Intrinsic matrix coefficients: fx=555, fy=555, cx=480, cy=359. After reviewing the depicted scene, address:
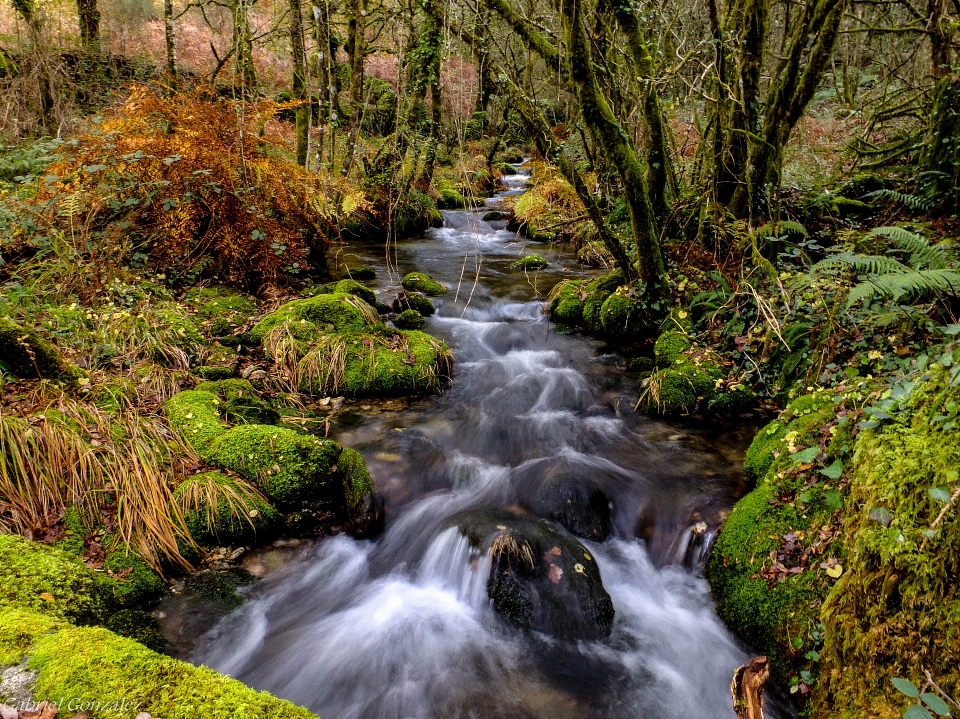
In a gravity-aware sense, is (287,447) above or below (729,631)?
above

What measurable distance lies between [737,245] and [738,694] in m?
5.45

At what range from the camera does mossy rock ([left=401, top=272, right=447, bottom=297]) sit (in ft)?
31.4

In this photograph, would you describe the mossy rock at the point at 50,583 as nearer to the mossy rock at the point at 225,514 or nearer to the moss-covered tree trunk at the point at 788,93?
the mossy rock at the point at 225,514

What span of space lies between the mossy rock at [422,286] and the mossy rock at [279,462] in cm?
538

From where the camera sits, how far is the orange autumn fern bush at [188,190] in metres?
6.62

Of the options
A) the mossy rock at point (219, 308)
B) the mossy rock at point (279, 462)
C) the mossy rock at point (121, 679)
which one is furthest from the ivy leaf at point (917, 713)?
the mossy rock at point (219, 308)

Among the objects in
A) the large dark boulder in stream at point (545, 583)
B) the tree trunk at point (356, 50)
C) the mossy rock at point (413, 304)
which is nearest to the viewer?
the large dark boulder in stream at point (545, 583)

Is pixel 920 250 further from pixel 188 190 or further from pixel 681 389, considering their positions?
pixel 188 190

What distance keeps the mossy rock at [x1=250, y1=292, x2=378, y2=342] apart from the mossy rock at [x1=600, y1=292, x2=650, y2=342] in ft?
10.8

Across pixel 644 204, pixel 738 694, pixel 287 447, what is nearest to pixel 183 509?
pixel 287 447

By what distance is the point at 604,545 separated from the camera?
439 centimetres

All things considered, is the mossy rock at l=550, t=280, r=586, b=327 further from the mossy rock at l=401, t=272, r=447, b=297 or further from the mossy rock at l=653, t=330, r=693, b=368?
the mossy rock at l=401, t=272, r=447, b=297

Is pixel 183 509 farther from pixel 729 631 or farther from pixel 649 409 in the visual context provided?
pixel 649 409

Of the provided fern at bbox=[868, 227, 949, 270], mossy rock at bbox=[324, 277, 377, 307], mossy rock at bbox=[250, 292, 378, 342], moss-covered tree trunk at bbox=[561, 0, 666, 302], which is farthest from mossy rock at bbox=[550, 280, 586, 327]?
fern at bbox=[868, 227, 949, 270]
